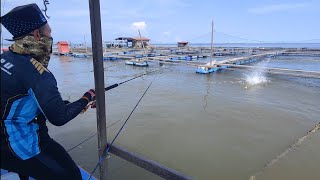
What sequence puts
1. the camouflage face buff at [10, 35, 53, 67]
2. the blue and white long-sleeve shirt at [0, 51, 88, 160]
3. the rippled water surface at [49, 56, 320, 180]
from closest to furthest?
the blue and white long-sleeve shirt at [0, 51, 88, 160] → the camouflage face buff at [10, 35, 53, 67] → the rippled water surface at [49, 56, 320, 180]

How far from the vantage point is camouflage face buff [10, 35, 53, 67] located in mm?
1870

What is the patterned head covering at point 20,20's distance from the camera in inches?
73.7

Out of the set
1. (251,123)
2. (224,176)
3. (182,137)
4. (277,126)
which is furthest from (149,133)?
(277,126)

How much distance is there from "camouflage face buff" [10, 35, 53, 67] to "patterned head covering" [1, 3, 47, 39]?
2.5 inches

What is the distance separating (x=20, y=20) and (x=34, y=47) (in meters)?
0.23

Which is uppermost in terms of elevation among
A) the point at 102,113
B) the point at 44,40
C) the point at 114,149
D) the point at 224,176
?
the point at 44,40

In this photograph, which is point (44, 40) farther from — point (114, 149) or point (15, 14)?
point (114, 149)

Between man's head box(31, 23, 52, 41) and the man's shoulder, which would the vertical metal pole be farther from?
the man's shoulder

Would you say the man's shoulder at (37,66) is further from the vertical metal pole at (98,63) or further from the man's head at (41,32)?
the vertical metal pole at (98,63)

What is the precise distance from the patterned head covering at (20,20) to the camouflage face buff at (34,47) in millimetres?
64

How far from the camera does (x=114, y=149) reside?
2.95 m

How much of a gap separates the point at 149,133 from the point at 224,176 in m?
2.96

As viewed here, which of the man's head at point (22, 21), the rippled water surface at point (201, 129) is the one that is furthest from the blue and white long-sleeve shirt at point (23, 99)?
the rippled water surface at point (201, 129)

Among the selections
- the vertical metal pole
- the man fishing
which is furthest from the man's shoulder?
the vertical metal pole
